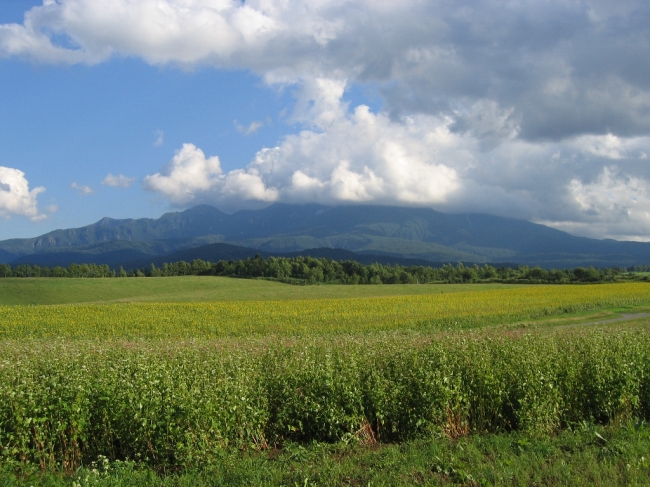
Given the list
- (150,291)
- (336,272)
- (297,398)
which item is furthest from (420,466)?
(336,272)

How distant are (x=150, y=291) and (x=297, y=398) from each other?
3269 inches

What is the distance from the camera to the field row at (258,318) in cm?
3289

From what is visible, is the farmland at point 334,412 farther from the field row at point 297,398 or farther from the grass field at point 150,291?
the grass field at point 150,291

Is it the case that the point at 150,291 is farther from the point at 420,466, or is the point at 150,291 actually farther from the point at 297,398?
the point at 420,466

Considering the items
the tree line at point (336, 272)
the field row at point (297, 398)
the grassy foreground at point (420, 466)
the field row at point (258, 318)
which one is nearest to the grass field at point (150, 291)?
the field row at point (258, 318)

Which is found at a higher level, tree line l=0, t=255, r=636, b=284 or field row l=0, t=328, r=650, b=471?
field row l=0, t=328, r=650, b=471

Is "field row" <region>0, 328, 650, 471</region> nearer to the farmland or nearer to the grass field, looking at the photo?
the farmland

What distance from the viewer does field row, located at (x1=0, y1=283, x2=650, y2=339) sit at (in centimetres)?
3289

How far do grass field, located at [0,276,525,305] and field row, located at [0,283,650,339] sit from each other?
82.8 ft

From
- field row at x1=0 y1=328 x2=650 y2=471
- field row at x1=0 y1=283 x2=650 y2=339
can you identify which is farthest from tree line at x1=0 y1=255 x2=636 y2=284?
field row at x1=0 y1=328 x2=650 y2=471

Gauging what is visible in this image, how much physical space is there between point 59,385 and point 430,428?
23.3ft

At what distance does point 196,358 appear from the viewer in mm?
11992

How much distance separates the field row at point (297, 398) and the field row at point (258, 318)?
57.4 feet

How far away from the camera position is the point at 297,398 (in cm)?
1020
